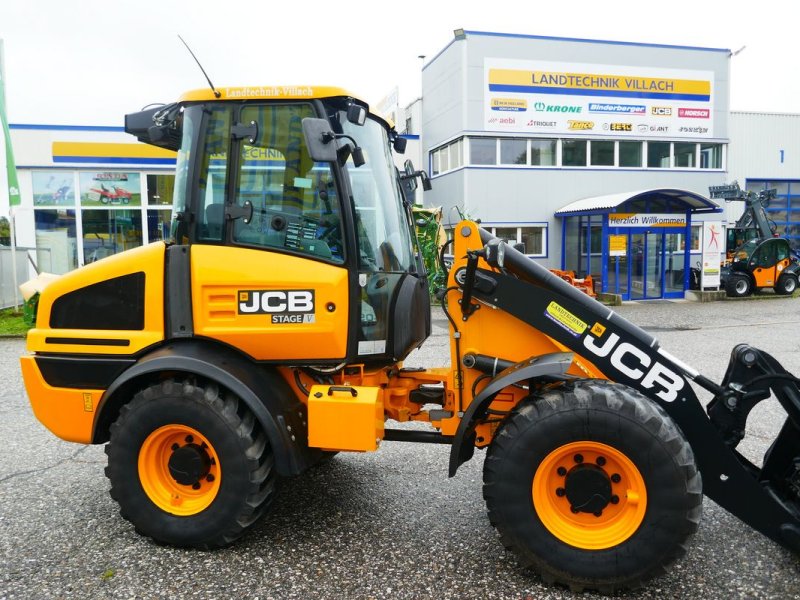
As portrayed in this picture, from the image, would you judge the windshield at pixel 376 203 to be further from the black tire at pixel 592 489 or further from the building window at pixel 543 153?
the building window at pixel 543 153

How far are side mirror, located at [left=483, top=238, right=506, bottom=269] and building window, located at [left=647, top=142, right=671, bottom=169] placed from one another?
21464 mm

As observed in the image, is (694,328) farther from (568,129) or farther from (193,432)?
(193,432)

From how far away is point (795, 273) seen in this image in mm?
20250

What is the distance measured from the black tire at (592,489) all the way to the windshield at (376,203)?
48.5 inches

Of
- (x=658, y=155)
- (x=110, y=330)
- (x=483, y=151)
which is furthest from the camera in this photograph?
(x=658, y=155)

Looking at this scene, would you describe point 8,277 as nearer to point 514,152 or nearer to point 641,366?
point 514,152

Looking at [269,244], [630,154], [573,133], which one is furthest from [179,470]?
[630,154]

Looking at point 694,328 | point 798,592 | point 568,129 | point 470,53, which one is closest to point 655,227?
point 568,129

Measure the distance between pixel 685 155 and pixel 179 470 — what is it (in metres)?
23.6

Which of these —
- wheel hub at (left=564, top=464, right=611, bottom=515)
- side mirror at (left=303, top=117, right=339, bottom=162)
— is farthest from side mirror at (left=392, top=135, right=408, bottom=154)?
wheel hub at (left=564, top=464, right=611, bottom=515)

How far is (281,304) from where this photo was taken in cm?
362

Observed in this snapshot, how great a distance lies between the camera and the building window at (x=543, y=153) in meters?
21.7

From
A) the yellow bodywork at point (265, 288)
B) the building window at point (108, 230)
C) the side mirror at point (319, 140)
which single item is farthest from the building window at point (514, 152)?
the side mirror at point (319, 140)

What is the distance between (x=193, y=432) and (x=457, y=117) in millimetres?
19483
